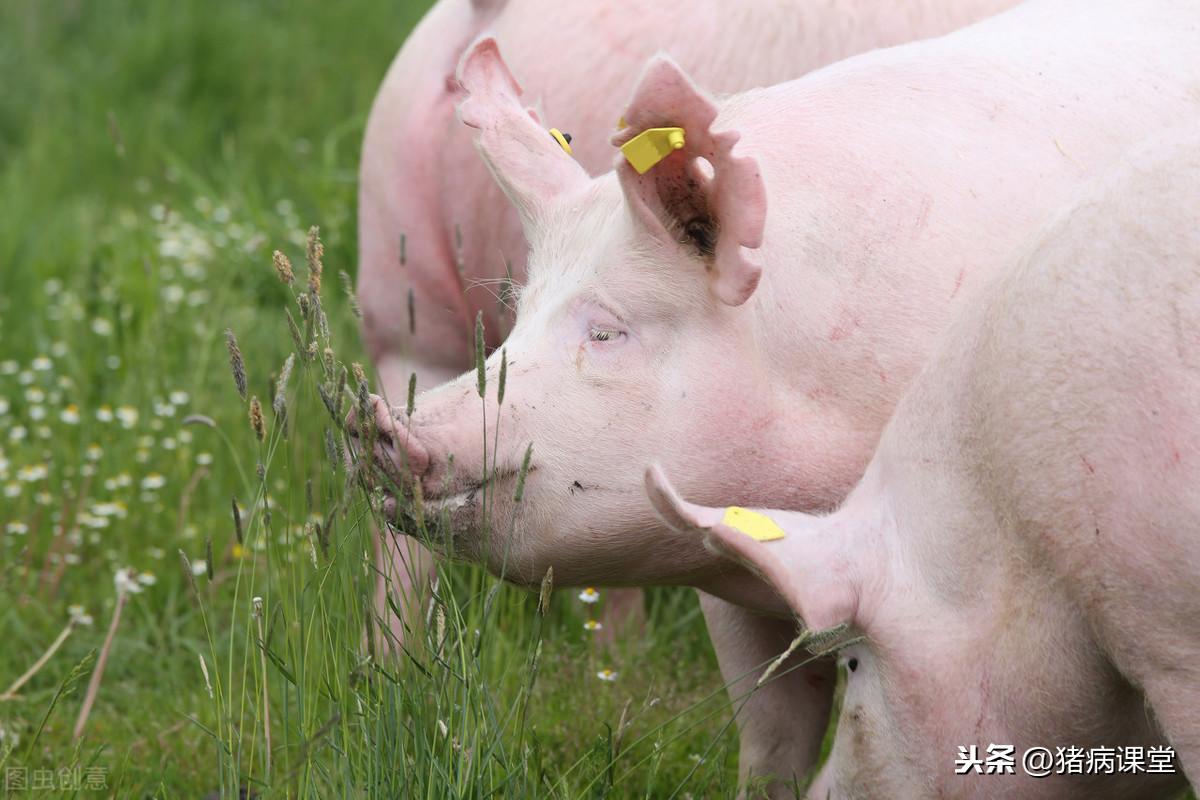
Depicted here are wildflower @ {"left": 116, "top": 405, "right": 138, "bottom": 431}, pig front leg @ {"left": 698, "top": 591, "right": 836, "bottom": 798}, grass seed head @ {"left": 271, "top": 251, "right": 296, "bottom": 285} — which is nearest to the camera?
grass seed head @ {"left": 271, "top": 251, "right": 296, "bottom": 285}

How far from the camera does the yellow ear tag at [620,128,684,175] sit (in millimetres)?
2539

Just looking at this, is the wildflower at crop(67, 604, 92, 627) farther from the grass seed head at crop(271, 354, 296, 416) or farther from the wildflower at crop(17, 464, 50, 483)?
the grass seed head at crop(271, 354, 296, 416)

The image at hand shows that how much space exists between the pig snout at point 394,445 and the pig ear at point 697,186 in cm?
49

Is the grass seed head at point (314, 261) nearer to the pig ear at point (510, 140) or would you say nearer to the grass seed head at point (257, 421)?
the grass seed head at point (257, 421)

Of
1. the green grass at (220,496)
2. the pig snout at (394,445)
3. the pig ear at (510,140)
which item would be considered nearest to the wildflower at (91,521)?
the green grass at (220,496)

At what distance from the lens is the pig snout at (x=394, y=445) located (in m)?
2.58

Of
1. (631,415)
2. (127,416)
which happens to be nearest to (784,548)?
(631,415)

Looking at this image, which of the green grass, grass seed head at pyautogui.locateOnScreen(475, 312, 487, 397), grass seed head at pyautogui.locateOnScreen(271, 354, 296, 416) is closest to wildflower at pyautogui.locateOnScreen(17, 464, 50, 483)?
the green grass

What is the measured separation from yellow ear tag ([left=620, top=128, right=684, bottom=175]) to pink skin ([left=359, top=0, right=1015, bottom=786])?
0.82 meters

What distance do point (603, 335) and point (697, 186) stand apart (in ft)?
0.93

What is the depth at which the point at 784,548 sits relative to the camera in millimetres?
2322

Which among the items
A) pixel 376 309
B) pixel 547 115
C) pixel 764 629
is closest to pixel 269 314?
pixel 376 309

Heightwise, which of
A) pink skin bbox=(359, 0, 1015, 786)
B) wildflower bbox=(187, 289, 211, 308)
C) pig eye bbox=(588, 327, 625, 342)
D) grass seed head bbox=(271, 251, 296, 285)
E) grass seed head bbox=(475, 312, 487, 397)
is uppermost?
grass seed head bbox=(271, 251, 296, 285)

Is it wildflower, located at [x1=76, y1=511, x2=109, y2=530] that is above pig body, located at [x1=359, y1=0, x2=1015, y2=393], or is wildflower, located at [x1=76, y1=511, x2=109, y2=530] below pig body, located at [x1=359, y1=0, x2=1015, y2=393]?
below
